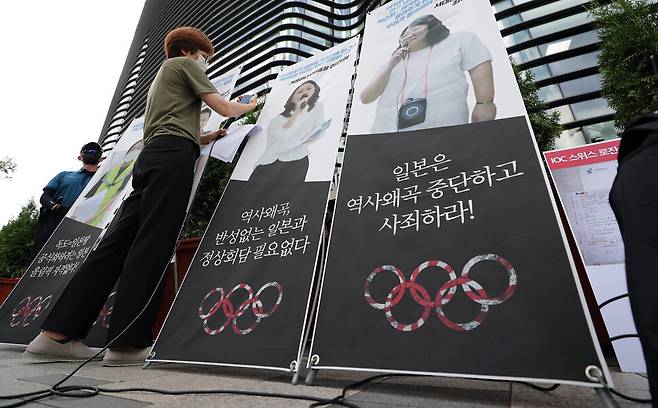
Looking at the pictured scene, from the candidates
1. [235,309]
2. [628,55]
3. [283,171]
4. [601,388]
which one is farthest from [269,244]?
[628,55]

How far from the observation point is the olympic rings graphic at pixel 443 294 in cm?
86

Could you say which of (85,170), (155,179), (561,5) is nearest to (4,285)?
(85,170)

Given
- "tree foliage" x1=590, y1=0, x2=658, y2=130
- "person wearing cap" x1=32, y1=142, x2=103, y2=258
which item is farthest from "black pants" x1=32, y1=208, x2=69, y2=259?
"tree foliage" x1=590, y1=0, x2=658, y2=130

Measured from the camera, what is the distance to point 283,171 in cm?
165

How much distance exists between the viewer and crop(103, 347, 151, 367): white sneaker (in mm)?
1446

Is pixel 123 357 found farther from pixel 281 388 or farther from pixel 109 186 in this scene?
pixel 109 186

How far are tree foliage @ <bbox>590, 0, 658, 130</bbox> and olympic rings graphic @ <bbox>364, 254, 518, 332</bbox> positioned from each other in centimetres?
416

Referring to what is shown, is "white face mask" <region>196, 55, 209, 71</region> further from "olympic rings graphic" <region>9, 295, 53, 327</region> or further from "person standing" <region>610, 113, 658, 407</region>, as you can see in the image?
"person standing" <region>610, 113, 658, 407</region>

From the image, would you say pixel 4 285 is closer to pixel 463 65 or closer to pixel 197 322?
pixel 197 322

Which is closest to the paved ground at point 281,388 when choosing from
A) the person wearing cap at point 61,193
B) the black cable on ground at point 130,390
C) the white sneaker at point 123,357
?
the black cable on ground at point 130,390

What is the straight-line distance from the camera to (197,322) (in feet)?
4.40

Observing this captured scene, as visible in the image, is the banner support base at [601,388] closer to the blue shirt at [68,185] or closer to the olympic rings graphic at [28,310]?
the olympic rings graphic at [28,310]

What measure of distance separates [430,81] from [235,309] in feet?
4.06

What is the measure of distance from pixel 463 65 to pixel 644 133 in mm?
893
